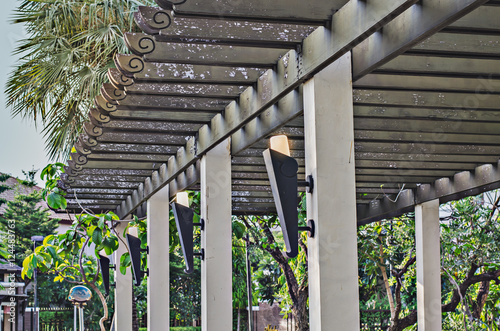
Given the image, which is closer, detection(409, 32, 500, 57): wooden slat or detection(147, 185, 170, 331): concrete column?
detection(409, 32, 500, 57): wooden slat

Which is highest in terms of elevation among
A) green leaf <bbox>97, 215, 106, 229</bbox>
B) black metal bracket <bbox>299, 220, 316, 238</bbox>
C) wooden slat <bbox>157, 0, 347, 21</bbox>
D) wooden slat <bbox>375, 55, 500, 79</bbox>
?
wooden slat <bbox>157, 0, 347, 21</bbox>

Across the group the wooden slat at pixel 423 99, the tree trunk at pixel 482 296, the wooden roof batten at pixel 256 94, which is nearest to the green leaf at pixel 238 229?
the wooden roof batten at pixel 256 94

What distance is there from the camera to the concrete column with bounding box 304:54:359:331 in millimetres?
2955

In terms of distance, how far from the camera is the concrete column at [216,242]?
4.87 metres

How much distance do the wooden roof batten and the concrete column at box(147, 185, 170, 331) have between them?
0.20m

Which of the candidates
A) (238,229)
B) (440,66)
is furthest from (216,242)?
(238,229)

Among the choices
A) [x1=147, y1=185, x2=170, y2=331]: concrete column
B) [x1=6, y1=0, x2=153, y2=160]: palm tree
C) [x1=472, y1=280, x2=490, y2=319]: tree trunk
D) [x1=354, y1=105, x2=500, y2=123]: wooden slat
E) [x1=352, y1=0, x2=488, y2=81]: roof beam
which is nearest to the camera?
[x1=352, y1=0, x2=488, y2=81]: roof beam

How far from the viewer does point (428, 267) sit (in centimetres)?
729

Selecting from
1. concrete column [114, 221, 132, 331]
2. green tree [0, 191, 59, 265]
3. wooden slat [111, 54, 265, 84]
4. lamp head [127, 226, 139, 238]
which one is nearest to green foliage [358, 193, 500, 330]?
concrete column [114, 221, 132, 331]

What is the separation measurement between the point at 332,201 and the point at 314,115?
1.30 feet

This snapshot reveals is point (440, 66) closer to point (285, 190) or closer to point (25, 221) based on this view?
point (285, 190)

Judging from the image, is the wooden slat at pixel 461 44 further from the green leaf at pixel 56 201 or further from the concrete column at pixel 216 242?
the green leaf at pixel 56 201

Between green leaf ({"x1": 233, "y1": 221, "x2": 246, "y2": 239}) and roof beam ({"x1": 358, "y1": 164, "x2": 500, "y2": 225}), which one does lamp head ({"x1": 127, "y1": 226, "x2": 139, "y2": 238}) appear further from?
roof beam ({"x1": 358, "y1": 164, "x2": 500, "y2": 225})

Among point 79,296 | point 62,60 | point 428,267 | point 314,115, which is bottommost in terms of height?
point 79,296
